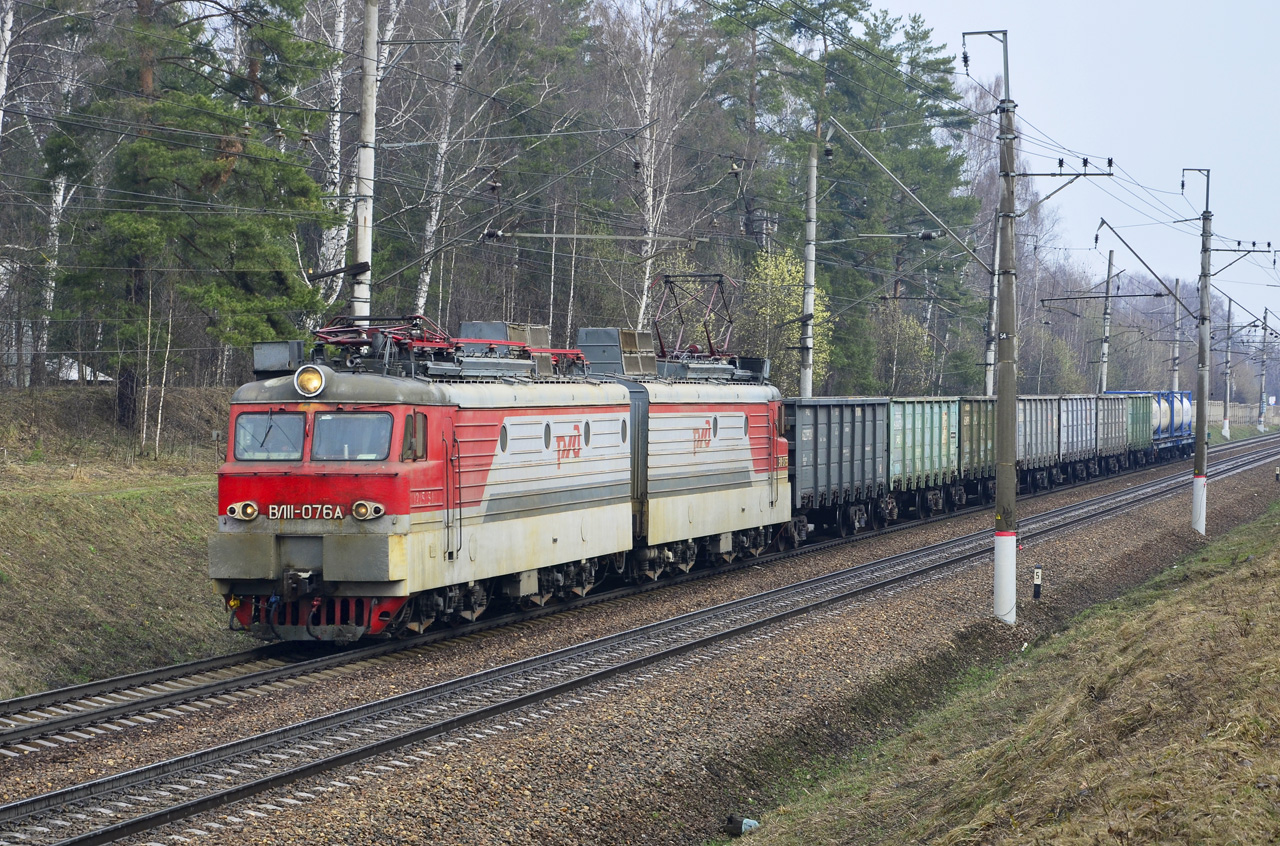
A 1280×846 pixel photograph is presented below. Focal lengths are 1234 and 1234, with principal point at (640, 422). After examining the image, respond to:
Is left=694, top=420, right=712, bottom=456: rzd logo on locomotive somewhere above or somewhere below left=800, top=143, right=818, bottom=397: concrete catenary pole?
below

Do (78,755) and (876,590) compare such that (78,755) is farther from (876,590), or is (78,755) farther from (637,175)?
(637,175)

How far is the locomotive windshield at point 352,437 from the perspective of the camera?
13.2 metres

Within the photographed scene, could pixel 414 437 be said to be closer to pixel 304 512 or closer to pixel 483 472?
pixel 304 512

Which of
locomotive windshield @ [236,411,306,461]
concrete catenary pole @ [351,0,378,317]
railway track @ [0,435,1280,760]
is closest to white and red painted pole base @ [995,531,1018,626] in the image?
railway track @ [0,435,1280,760]

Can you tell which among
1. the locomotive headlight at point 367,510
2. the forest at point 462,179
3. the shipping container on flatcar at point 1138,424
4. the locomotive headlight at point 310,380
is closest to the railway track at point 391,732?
the locomotive headlight at point 367,510

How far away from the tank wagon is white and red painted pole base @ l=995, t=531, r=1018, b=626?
16.3 feet

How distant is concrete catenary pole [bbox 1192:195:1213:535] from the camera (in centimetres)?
2753

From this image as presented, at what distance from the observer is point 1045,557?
22.3 m

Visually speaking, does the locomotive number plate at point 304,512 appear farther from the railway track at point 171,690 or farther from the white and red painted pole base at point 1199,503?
the white and red painted pole base at point 1199,503

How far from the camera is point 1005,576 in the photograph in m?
17.0

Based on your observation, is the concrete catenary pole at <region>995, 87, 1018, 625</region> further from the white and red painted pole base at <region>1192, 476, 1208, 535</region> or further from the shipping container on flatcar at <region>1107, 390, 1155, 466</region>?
the shipping container on flatcar at <region>1107, 390, 1155, 466</region>

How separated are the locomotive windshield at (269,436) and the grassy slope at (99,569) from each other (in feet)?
10.3

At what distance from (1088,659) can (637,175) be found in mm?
27281

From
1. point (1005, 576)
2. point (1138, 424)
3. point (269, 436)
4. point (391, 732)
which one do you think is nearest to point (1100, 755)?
Answer: point (391, 732)
